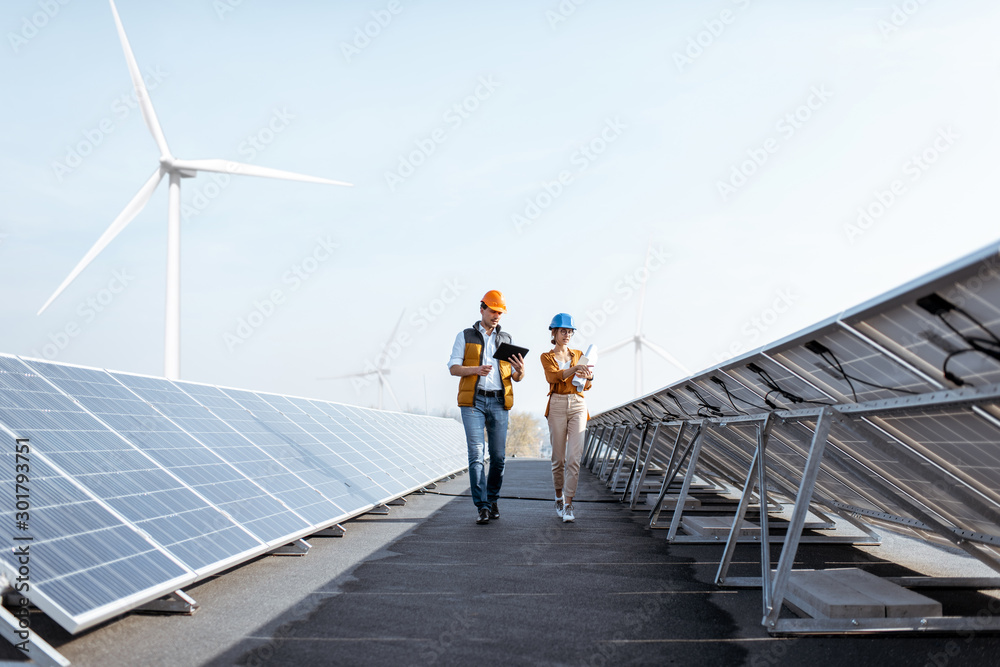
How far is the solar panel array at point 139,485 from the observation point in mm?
4324

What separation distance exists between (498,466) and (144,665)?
6.67 m

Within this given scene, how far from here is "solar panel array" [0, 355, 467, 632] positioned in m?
4.32

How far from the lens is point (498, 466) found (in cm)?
1045

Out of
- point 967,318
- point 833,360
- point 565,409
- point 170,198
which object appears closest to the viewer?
point 967,318

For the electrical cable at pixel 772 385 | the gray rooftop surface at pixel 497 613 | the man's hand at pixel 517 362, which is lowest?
the gray rooftop surface at pixel 497 613

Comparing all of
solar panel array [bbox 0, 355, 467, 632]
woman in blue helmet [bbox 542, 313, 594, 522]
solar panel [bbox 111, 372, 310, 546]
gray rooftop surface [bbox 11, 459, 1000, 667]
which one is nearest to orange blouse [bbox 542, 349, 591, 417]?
woman in blue helmet [bbox 542, 313, 594, 522]

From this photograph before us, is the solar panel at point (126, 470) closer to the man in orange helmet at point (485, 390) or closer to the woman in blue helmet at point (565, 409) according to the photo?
the man in orange helmet at point (485, 390)

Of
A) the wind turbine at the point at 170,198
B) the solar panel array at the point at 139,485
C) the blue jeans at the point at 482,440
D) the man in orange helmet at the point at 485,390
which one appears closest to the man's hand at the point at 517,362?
the man in orange helmet at the point at 485,390

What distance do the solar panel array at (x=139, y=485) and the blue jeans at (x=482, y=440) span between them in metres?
1.45

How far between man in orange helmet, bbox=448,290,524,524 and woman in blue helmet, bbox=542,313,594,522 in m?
0.72

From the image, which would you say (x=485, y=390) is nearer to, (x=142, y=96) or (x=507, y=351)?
(x=507, y=351)

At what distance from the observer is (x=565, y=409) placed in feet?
35.3

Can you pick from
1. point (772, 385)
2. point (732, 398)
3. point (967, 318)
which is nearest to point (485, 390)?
point (732, 398)

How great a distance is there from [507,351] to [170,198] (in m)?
17.0
